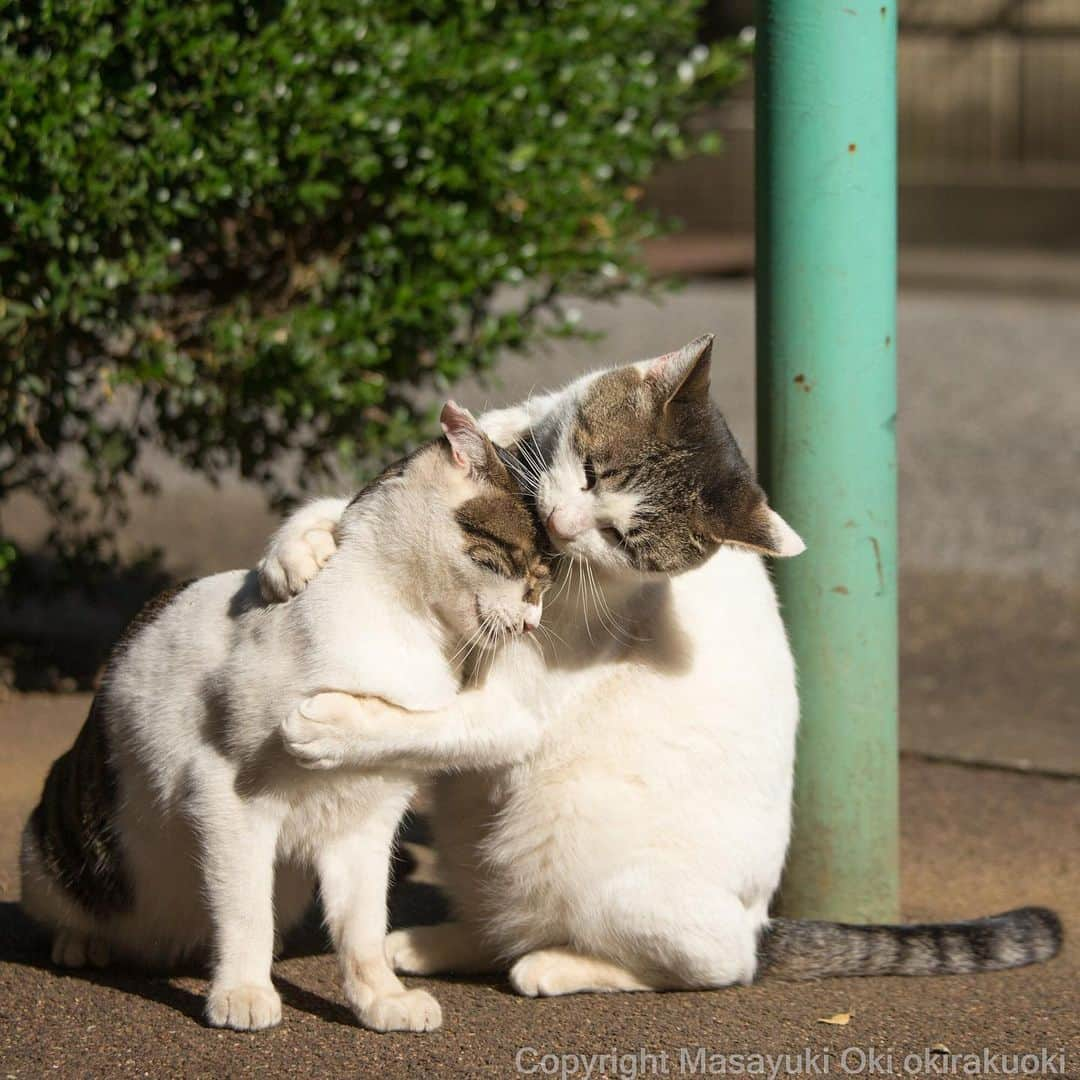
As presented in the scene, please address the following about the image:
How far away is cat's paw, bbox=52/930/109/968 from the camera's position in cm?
346

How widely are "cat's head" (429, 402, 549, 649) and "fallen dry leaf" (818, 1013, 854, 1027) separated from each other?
1.05m

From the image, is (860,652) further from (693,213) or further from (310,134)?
(693,213)

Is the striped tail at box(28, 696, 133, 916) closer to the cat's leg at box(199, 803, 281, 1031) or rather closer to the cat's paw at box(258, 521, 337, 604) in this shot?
the cat's leg at box(199, 803, 281, 1031)

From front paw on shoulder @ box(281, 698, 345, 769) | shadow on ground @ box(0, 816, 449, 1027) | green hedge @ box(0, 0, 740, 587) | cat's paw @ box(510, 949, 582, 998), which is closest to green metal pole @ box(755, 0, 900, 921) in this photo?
cat's paw @ box(510, 949, 582, 998)

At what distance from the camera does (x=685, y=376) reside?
3227 mm

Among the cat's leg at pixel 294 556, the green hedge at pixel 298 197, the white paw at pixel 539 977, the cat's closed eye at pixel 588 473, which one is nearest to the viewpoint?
the cat's leg at pixel 294 556

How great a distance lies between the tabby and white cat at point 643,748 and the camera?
3.22 metres

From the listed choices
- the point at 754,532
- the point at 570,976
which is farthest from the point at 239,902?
Answer: the point at 754,532

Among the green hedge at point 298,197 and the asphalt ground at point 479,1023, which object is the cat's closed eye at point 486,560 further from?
the green hedge at point 298,197

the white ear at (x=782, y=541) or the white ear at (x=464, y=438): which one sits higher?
the white ear at (x=464, y=438)

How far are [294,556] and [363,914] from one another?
75 centimetres

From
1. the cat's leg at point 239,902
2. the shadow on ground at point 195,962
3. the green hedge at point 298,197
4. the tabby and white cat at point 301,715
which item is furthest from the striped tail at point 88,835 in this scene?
the green hedge at point 298,197

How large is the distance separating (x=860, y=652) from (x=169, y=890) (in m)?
1.70

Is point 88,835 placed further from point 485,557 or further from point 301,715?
point 485,557
